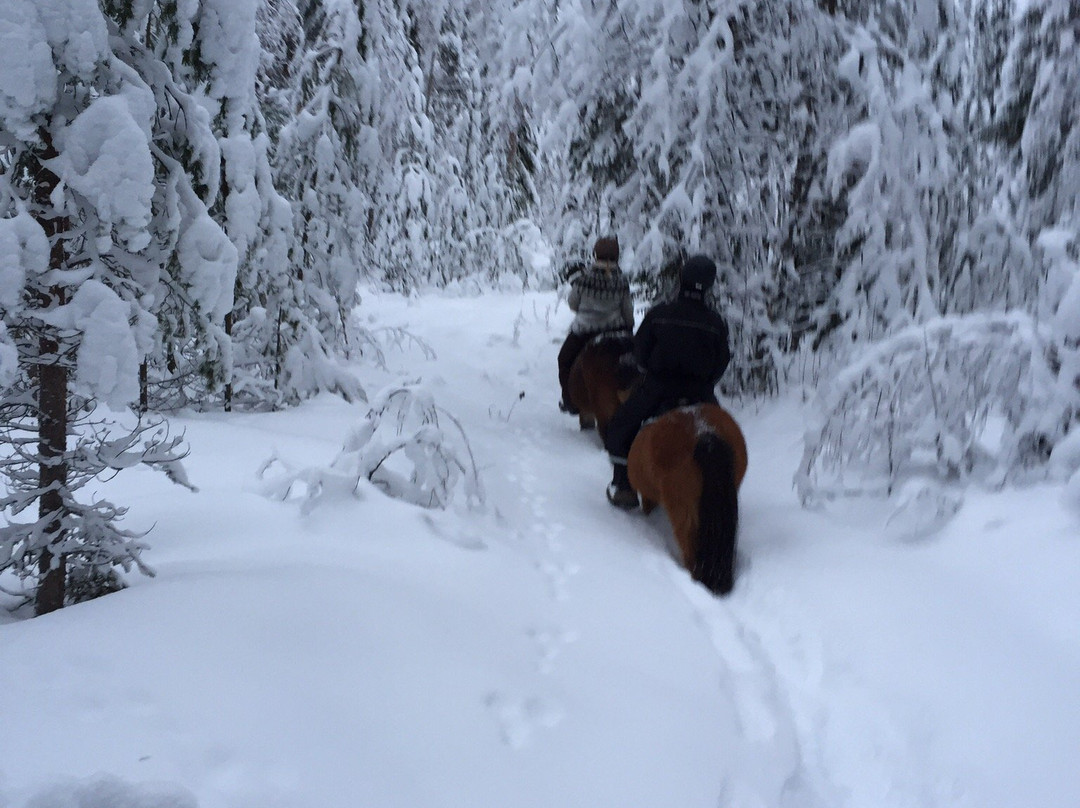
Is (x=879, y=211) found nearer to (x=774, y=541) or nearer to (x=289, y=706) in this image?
(x=774, y=541)

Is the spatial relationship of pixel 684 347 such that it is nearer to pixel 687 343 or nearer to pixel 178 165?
pixel 687 343

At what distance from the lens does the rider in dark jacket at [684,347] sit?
14.6 feet

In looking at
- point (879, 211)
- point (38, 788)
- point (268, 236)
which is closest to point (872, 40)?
point (879, 211)

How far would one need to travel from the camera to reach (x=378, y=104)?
6.50m

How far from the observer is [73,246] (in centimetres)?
217

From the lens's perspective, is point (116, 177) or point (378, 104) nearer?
point (116, 177)

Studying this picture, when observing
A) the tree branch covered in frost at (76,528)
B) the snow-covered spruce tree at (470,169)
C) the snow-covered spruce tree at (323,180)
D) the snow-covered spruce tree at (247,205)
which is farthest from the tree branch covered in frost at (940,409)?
the snow-covered spruce tree at (470,169)

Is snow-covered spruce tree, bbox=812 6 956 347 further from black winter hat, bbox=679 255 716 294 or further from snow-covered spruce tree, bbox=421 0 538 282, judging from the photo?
snow-covered spruce tree, bbox=421 0 538 282

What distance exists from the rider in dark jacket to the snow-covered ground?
1071mm

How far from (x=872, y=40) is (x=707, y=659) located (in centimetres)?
449

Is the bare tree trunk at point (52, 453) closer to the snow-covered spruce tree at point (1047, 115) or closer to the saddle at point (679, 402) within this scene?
the saddle at point (679, 402)

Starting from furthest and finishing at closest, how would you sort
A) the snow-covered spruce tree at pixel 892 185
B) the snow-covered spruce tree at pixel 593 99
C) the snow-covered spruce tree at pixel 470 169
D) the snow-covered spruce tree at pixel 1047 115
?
1. the snow-covered spruce tree at pixel 470 169
2. the snow-covered spruce tree at pixel 593 99
3. the snow-covered spruce tree at pixel 892 185
4. the snow-covered spruce tree at pixel 1047 115

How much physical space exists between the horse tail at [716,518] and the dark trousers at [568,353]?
2933 mm

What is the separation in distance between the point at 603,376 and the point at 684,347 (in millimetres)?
1634
